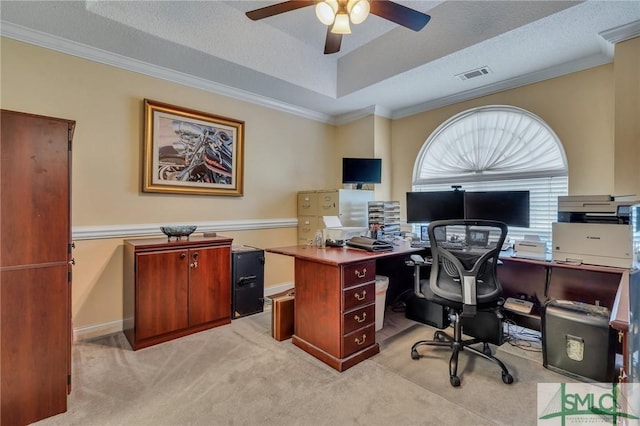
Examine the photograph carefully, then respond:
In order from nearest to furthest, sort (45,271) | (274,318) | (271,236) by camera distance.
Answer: (45,271) < (274,318) < (271,236)

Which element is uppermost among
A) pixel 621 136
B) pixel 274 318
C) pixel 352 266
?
pixel 621 136

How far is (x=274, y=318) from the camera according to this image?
275 centimetres

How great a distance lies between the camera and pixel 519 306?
2.69 metres

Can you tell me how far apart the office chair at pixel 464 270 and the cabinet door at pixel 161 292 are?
7.02ft

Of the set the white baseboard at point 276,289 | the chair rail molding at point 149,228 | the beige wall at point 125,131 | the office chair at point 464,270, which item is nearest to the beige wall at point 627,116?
the beige wall at point 125,131

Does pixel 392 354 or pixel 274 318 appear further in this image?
pixel 274 318

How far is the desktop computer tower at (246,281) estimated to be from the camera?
3.20 meters

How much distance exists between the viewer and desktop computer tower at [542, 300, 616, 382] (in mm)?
2061

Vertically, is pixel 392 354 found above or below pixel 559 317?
below

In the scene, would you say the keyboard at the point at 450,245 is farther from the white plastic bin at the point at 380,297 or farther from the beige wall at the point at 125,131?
the beige wall at the point at 125,131

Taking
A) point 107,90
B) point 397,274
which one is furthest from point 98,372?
point 397,274

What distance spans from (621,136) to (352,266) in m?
2.54

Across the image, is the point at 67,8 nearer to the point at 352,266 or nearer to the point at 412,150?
the point at 352,266

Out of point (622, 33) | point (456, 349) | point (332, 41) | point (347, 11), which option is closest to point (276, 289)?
point (456, 349)
